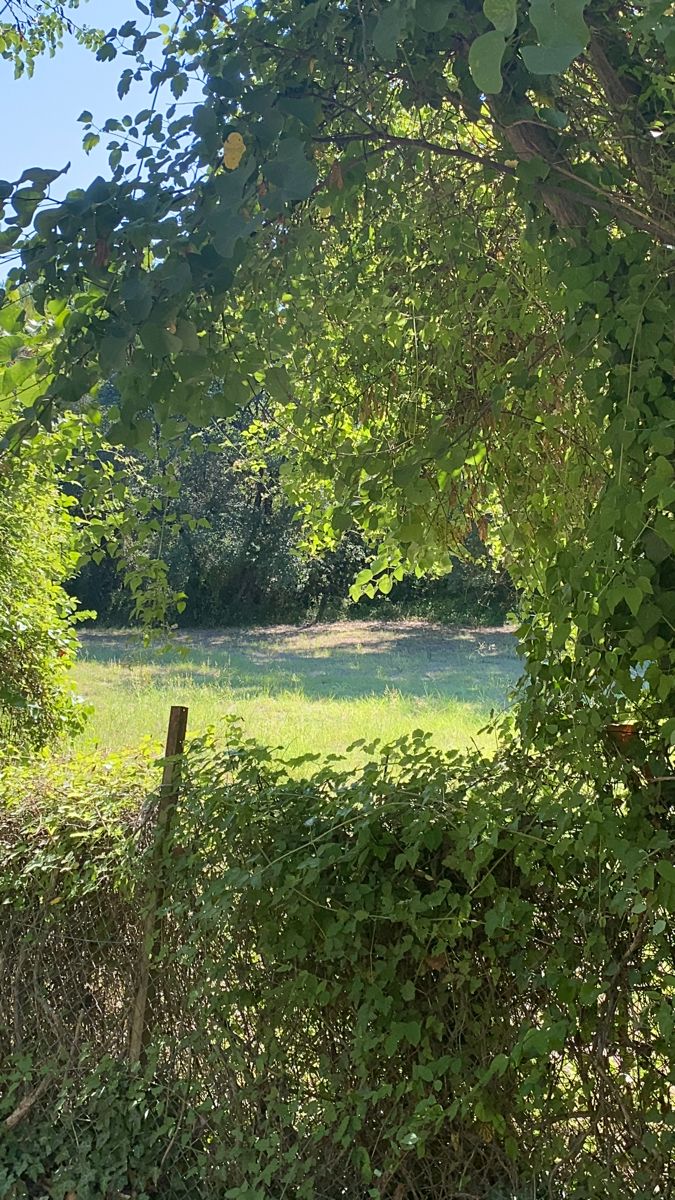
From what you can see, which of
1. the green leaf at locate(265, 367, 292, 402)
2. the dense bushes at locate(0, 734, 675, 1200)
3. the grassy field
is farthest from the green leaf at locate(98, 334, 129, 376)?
the grassy field

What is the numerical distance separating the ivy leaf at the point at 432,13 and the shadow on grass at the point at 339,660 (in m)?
9.00

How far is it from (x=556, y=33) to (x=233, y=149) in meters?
0.72

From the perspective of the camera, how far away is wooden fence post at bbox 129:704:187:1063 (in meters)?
2.54

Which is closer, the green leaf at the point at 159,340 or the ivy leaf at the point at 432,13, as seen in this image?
the ivy leaf at the point at 432,13

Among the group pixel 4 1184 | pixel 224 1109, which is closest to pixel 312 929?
pixel 224 1109

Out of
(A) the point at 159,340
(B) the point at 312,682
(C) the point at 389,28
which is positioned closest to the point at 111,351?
(A) the point at 159,340

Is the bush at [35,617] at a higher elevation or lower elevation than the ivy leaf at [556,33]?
lower

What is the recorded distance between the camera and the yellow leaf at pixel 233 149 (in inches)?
54.9

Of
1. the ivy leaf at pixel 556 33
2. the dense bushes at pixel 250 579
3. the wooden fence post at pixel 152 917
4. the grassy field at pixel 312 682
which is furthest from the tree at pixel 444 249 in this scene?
the dense bushes at pixel 250 579

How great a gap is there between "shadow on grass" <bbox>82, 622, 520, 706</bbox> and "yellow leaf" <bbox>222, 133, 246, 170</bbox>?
8.79 meters

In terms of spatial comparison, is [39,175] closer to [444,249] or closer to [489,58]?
[489,58]

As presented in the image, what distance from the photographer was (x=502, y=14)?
0.84 m

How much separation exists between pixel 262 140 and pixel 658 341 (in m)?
0.82

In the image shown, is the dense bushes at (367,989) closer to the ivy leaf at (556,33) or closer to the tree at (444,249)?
the tree at (444,249)
